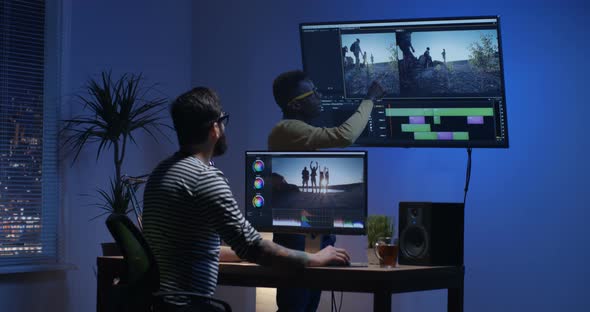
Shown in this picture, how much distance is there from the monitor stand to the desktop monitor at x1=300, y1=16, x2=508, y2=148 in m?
1.09

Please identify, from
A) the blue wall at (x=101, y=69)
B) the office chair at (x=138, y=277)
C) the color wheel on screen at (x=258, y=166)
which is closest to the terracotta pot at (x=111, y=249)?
the blue wall at (x=101, y=69)

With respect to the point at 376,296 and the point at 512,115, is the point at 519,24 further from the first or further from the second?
the point at 376,296

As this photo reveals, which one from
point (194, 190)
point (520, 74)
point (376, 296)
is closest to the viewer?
point (194, 190)

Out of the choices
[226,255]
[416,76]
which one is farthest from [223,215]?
[416,76]

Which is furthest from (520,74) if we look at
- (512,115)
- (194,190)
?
(194,190)

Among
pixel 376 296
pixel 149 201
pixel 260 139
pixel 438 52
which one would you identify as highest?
pixel 438 52

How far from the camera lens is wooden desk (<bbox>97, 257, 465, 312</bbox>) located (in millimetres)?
3305

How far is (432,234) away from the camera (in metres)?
3.68

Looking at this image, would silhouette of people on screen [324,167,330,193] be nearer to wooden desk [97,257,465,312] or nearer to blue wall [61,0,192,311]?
wooden desk [97,257,465,312]

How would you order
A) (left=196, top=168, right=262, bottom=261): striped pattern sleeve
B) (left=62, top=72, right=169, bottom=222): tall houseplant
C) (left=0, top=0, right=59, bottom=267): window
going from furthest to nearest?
(left=62, top=72, right=169, bottom=222): tall houseplant → (left=0, top=0, right=59, bottom=267): window → (left=196, top=168, right=262, bottom=261): striped pattern sleeve

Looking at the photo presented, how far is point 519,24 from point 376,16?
91 cm

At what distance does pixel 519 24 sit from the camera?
16.6ft

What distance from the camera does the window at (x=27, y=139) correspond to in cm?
516

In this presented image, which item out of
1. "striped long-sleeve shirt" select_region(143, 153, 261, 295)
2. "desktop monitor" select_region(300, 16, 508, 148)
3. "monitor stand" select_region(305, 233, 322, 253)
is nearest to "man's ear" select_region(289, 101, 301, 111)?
"desktop monitor" select_region(300, 16, 508, 148)
